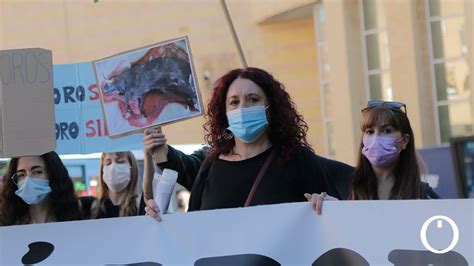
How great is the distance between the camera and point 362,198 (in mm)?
3342

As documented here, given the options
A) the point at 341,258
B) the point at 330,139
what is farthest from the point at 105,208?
A: the point at 330,139

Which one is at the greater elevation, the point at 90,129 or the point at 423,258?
the point at 90,129

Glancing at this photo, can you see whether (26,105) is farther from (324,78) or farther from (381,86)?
(324,78)

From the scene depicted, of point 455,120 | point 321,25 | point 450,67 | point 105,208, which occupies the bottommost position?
point 105,208

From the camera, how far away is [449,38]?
11.7 meters

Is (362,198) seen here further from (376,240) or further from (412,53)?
(412,53)

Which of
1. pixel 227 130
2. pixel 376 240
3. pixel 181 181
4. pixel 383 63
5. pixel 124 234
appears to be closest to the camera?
pixel 376 240

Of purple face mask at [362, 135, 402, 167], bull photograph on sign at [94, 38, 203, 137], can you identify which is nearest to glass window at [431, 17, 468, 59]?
bull photograph on sign at [94, 38, 203, 137]

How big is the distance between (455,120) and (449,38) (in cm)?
114

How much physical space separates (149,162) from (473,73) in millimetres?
7909

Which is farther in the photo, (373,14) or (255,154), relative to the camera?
(373,14)

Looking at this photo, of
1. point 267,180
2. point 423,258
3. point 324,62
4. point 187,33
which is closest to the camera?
point 423,258

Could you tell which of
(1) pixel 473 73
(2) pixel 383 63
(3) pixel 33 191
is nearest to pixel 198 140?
(2) pixel 383 63

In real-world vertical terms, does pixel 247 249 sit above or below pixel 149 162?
below
